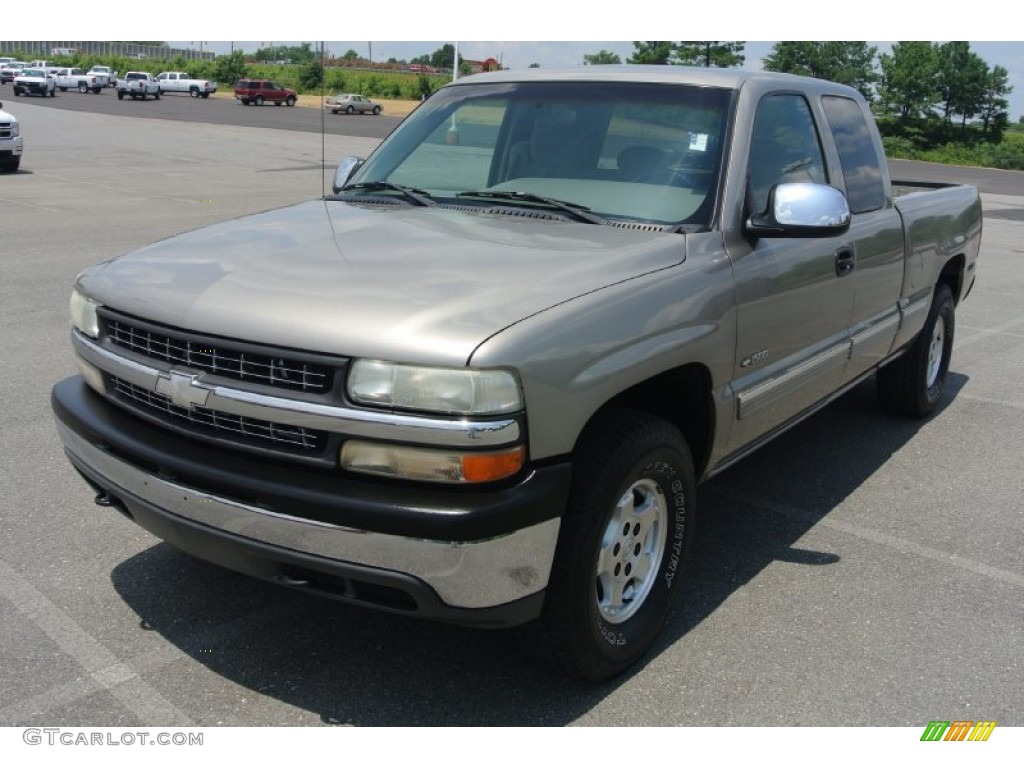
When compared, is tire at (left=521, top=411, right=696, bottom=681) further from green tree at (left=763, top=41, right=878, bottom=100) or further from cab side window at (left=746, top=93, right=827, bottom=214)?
green tree at (left=763, top=41, right=878, bottom=100)

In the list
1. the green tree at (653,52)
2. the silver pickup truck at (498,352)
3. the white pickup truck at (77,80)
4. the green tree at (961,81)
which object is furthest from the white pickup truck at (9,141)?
the green tree at (961,81)

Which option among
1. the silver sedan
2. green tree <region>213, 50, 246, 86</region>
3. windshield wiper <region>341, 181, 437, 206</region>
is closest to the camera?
windshield wiper <region>341, 181, 437, 206</region>

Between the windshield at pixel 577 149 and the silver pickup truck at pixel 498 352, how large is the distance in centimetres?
1

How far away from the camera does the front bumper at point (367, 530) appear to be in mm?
2656

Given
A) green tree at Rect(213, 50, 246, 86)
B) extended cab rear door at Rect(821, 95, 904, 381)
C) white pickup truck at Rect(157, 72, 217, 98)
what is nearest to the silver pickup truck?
extended cab rear door at Rect(821, 95, 904, 381)

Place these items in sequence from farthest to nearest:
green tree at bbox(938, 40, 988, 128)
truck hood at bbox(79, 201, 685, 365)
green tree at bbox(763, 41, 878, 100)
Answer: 1. green tree at bbox(938, 40, 988, 128)
2. green tree at bbox(763, 41, 878, 100)
3. truck hood at bbox(79, 201, 685, 365)

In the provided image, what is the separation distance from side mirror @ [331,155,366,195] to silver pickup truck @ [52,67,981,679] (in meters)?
0.03

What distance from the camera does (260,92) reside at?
6506 cm

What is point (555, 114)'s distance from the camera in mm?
4273

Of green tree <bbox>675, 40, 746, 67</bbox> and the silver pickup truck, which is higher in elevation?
green tree <bbox>675, 40, 746, 67</bbox>

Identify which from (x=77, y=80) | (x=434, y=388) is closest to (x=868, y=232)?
(x=434, y=388)

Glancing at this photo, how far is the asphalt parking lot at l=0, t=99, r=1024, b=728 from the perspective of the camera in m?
3.12

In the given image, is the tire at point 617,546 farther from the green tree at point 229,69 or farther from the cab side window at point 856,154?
the green tree at point 229,69
